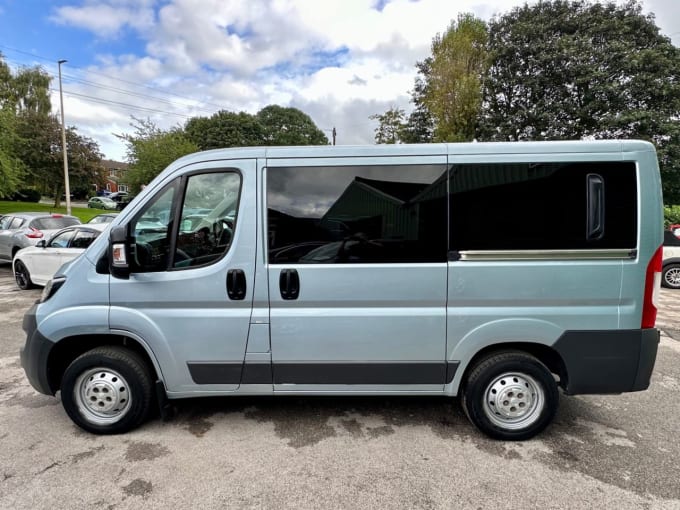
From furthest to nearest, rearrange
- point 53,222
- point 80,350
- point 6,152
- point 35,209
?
point 35,209
point 6,152
point 53,222
point 80,350

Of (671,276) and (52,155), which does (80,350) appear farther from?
(52,155)

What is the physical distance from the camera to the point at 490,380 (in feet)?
9.03

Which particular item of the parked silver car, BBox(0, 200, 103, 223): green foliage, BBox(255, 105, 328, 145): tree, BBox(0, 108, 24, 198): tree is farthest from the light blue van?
BBox(255, 105, 328, 145): tree

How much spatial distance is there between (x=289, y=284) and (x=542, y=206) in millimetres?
1860

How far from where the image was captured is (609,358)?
2.65 m

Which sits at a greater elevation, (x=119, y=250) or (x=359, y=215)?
(x=359, y=215)

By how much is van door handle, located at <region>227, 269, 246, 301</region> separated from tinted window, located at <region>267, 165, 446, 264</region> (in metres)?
0.26

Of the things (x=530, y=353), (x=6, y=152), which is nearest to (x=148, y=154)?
(x=6, y=152)

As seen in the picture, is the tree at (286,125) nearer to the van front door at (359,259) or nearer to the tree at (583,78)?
the tree at (583,78)

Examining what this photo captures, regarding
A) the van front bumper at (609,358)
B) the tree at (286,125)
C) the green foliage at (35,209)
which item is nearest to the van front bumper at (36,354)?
the van front bumper at (609,358)

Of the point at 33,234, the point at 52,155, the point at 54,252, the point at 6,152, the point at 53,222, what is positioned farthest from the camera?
the point at 52,155

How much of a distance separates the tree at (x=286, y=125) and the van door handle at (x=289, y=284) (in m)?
50.1

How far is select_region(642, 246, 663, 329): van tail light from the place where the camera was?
2.55 metres

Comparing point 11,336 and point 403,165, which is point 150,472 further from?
point 11,336
